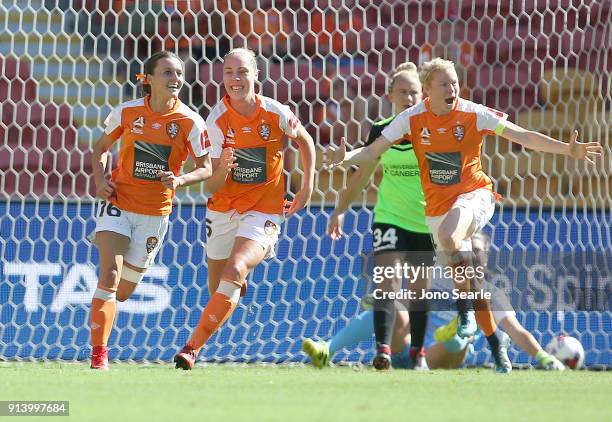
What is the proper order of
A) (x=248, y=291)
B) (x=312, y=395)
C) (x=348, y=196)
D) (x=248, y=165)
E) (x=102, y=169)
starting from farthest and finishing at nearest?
(x=248, y=291) → (x=348, y=196) → (x=248, y=165) → (x=102, y=169) → (x=312, y=395)

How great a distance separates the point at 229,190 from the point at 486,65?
11.0ft

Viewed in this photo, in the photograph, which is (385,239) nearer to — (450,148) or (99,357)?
(450,148)

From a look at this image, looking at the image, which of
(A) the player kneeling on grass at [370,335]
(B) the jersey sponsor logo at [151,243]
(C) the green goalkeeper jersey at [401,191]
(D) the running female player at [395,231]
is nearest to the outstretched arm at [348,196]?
(D) the running female player at [395,231]

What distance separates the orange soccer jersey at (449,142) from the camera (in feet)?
20.5

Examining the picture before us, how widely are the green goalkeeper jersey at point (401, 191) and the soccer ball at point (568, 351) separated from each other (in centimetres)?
108

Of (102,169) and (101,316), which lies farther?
(102,169)

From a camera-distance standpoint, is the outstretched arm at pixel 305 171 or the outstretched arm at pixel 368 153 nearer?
the outstretched arm at pixel 368 153

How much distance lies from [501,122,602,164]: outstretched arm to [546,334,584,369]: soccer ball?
1.37m

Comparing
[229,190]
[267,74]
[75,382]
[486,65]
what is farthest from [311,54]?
[75,382]

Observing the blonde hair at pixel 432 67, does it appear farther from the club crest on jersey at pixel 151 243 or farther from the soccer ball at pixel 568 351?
the soccer ball at pixel 568 351

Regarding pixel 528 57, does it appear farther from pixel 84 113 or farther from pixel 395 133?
pixel 84 113

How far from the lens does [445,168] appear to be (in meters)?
6.29

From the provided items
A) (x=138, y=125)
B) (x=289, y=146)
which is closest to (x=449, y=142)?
(x=138, y=125)

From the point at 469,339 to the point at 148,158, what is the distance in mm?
2174
